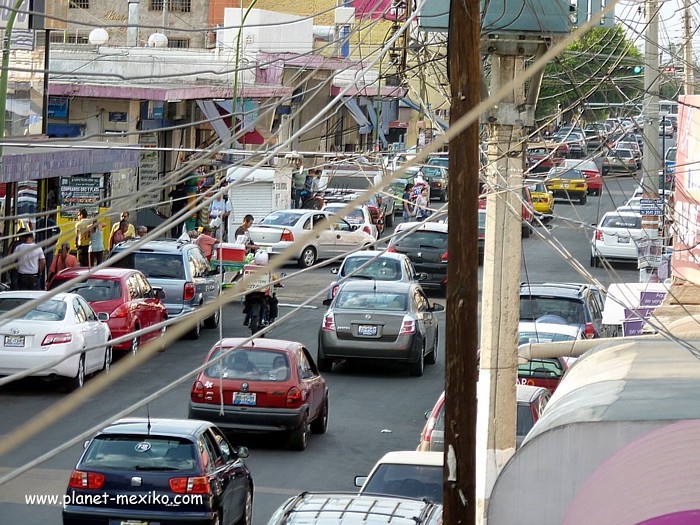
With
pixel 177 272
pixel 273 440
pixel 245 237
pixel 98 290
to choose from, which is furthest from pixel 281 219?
pixel 273 440

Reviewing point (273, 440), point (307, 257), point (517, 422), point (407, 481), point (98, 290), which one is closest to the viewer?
point (407, 481)

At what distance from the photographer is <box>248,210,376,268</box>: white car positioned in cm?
3462

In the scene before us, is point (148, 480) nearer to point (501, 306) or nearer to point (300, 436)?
point (501, 306)

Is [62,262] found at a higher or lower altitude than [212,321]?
higher

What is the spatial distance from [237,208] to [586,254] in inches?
443

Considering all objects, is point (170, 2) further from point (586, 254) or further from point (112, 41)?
point (586, 254)

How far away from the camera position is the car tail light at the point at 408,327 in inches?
844

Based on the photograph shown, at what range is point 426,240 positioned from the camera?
32.2 meters

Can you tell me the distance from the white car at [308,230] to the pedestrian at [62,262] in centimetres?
891

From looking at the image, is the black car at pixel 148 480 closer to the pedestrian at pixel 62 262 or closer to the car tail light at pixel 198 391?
the car tail light at pixel 198 391

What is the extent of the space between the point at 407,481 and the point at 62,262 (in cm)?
1532

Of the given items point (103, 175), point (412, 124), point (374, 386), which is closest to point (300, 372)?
point (374, 386)

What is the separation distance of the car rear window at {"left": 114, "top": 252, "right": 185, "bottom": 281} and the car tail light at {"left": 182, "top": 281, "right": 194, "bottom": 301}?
238 mm

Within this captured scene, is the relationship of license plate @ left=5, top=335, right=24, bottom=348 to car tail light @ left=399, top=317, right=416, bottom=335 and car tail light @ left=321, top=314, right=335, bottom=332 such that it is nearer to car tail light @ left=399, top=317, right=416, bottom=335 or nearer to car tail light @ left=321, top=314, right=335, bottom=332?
car tail light @ left=321, top=314, right=335, bottom=332
